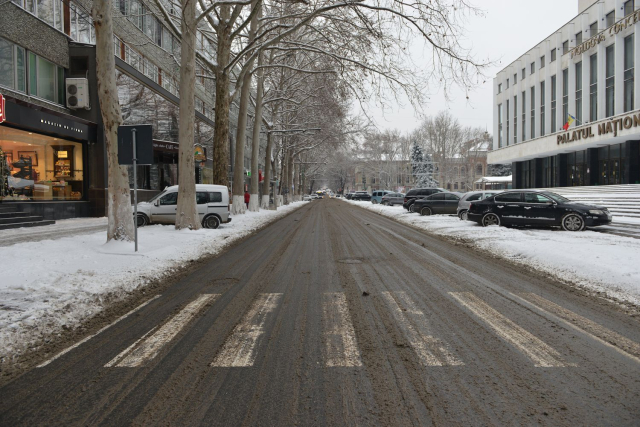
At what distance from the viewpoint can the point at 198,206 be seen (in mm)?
17797

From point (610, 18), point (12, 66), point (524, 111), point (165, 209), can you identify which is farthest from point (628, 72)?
point (12, 66)

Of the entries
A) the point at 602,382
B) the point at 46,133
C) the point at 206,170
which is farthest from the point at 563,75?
the point at 602,382

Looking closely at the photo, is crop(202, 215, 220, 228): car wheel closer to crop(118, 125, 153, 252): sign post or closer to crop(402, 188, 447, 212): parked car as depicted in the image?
crop(118, 125, 153, 252): sign post

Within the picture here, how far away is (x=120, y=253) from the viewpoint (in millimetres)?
10055

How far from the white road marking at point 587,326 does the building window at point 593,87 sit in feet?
109

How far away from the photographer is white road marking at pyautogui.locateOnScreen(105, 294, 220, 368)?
3918 millimetres

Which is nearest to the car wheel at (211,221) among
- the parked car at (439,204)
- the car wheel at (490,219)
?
the car wheel at (490,219)

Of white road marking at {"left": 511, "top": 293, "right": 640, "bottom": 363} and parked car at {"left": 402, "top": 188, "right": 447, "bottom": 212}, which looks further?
parked car at {"left": 402, "top": 188, "right": 447, "bottom": 212}

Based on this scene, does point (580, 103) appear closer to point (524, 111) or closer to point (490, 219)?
point (524, 111)

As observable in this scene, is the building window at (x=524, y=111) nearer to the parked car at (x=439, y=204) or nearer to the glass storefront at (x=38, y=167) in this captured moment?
the parked car at (x=439, y=204)

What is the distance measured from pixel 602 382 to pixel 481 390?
40.1 inches

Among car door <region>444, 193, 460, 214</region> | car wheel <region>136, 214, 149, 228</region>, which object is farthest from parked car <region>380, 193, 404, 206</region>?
car wheel <region>136, 214, 149, 228</region>

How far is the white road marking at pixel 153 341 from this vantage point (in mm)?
3918

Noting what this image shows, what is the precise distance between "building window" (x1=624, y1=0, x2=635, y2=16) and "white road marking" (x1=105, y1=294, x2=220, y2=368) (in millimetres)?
36202
